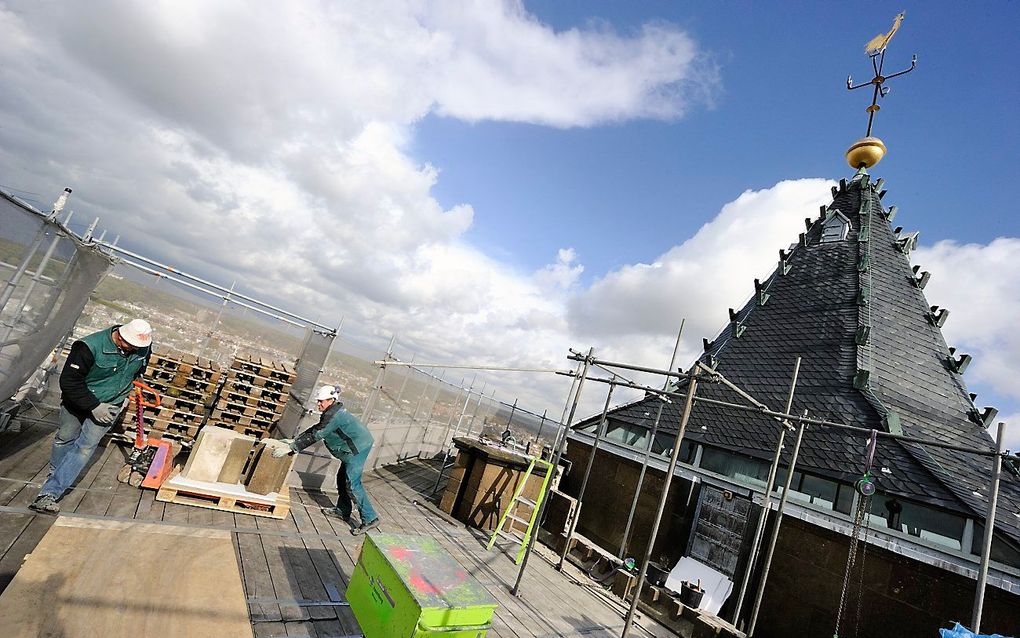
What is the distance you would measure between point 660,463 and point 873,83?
67.6 feet

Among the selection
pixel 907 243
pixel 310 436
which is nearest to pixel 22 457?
pixel 310 436

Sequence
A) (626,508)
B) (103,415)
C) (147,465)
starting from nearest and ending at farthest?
(103,415) < (147,465) < (626,508)

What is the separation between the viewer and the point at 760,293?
17.7m

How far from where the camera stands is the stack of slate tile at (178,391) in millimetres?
8703

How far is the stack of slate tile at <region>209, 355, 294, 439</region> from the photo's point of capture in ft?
30.7

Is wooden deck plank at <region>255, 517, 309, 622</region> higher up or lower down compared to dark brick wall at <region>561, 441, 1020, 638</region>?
lower down

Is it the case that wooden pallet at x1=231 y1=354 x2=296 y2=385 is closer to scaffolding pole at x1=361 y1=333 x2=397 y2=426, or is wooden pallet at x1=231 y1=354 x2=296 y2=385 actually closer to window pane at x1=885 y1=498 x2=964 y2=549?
scaffolding pole at x1=361 y1=333 x2=397 y2=426

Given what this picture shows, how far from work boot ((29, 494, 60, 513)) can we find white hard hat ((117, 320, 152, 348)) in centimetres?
190

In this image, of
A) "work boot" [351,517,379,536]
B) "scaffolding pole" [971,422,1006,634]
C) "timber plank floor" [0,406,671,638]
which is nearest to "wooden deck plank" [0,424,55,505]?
"timber plank floor" [0,406,671,638]

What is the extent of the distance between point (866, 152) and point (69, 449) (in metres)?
27.7

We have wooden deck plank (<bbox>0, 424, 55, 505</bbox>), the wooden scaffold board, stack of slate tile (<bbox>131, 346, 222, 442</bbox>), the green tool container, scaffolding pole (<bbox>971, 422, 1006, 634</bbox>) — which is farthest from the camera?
stack of slate tile (<bbox>131, 346, 222, 442</bbox>)

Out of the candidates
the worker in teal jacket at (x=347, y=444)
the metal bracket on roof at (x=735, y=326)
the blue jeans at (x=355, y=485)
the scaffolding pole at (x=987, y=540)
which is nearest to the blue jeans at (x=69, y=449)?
the worker in teal jacket at (x=347, y=444)

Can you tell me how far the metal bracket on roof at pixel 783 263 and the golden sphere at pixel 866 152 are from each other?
607 centimetres

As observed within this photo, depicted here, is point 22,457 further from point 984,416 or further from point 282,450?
point 984,416
